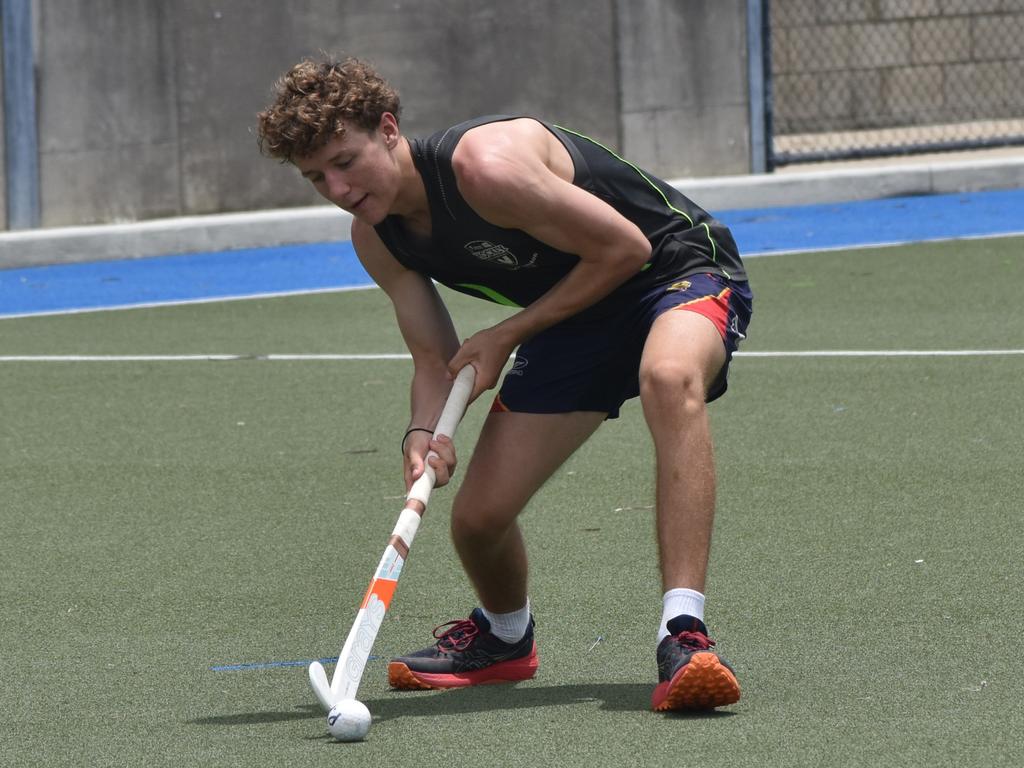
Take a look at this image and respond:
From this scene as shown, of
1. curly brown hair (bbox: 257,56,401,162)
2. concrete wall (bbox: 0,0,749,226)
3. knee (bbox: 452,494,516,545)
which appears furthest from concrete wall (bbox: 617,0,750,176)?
curly brown hair (bbox: 257,56,401,162)

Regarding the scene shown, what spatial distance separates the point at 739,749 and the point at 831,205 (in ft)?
37.9

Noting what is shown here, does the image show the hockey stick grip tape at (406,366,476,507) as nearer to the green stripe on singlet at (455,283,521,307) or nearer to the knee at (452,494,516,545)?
the knee at (452,494,516,545)

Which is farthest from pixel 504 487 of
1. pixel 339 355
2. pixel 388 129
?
pixel 339 355

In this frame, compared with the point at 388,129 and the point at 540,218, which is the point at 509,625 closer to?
the point at 540,218

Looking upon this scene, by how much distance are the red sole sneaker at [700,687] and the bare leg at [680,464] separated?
0.25 metres

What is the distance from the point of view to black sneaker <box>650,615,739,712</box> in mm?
4031

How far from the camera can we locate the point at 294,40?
1462cm

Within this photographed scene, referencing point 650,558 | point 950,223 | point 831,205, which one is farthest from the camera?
point 831,205

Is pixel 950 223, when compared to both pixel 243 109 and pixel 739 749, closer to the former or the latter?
pixel 243 109

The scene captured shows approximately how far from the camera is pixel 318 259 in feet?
44.9

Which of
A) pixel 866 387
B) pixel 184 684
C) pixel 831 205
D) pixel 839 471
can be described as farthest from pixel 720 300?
pixel 831 205

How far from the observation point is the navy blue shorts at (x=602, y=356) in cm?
461

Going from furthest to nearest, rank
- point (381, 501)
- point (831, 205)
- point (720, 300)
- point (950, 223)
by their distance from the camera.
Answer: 1. point (831, 205)
2. point (950, 223)
3. point (381, 501)
4. point (720, 300)

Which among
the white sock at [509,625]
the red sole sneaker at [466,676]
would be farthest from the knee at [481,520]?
the red sole sneaker at [466,676]
